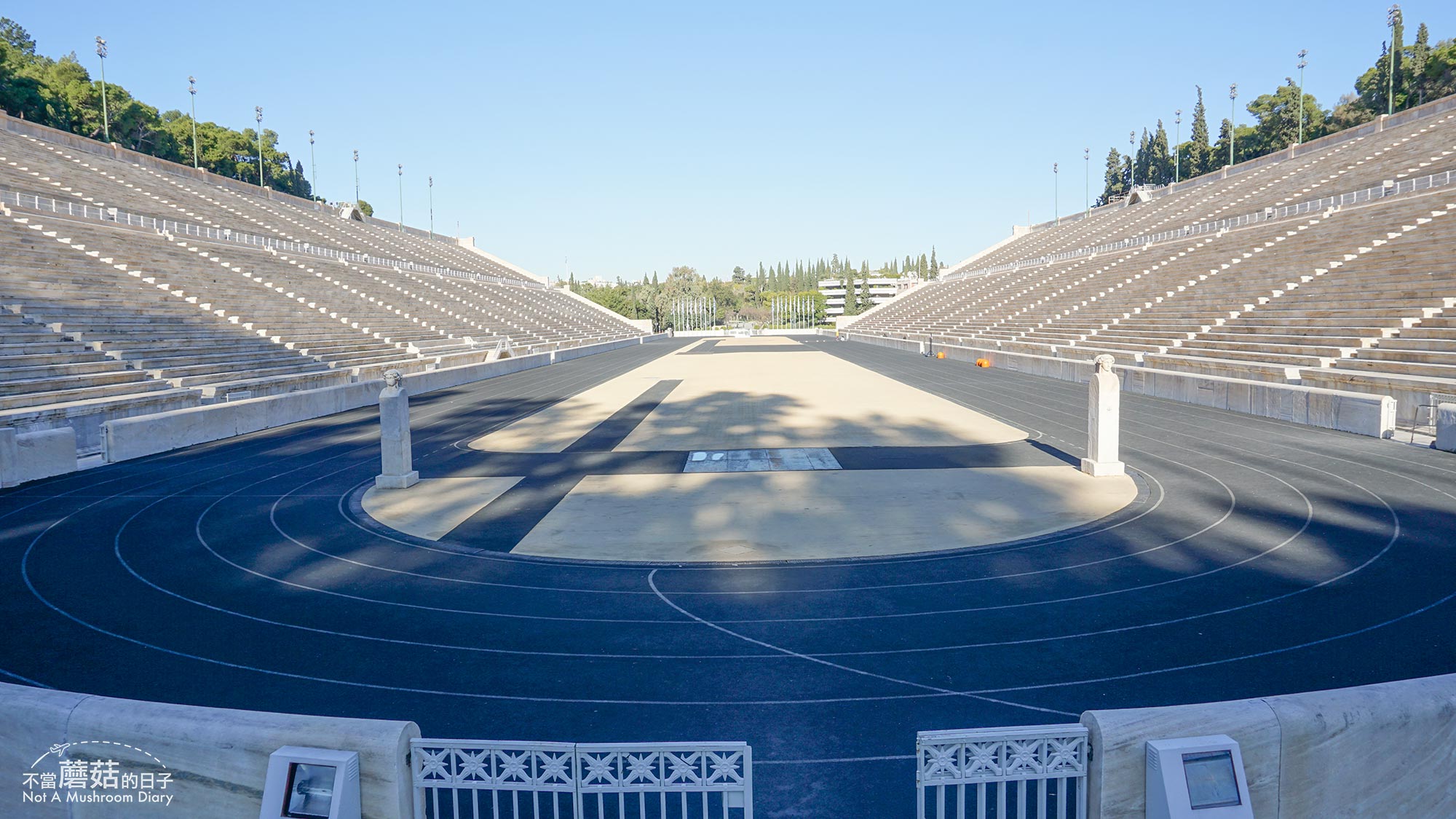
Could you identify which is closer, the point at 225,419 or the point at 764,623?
the point at 764,623

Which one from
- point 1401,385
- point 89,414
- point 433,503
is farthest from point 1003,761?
point 89,414

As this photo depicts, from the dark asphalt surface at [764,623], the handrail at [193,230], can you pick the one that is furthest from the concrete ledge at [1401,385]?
the handrail at [193,230]

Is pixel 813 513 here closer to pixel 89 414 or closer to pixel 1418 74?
pixel 89 414

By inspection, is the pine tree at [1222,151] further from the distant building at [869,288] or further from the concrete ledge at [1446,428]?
the concrete ledge at [1446,428]

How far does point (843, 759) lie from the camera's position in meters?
4.31

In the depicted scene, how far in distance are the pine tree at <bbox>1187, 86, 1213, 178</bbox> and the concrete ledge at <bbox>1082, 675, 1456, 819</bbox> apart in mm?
108423

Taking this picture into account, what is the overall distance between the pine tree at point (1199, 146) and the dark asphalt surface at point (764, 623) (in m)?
101

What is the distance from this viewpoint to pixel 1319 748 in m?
3.21

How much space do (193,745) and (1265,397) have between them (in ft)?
64.9

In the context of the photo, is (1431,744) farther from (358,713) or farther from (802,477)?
(802,477)

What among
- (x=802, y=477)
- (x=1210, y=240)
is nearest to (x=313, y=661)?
(x=802, y=477)

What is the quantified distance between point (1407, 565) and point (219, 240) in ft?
143

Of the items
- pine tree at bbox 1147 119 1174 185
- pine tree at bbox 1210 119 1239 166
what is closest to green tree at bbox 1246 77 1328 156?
pine tree at bbox 1210 119 1239 166

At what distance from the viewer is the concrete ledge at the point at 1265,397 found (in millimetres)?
14410
